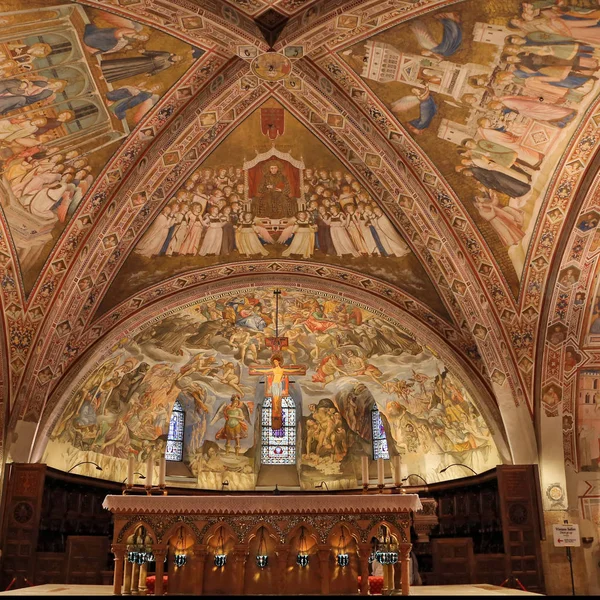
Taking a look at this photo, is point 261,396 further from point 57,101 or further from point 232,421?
point 57,101

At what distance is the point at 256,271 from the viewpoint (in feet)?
55.8

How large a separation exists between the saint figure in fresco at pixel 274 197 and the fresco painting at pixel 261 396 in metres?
2.60

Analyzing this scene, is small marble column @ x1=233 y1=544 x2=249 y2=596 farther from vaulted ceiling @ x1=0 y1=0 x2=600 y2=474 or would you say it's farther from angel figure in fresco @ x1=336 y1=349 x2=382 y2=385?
angel figure in fresco @ x1=336 y1=349 x2=382 y2=385

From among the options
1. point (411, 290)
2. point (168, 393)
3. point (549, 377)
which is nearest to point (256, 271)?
point (411, 290)

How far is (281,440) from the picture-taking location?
854 inches

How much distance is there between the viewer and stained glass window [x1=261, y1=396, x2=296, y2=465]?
21.6m

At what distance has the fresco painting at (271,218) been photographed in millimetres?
14461

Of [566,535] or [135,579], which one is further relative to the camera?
[566,535]

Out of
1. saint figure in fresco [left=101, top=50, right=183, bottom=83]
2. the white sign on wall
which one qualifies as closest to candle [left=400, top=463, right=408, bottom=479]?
the white sign on wall

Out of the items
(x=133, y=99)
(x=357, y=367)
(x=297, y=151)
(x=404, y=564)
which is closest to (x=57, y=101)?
(x=133, y=99)

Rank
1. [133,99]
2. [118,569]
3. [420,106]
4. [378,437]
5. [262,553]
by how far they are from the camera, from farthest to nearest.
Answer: [378,437], [420,106], [133,99], [262,553], [118,569]

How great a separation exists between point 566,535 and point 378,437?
283 inches

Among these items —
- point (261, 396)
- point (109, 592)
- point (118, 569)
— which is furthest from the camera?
point (261, 396)

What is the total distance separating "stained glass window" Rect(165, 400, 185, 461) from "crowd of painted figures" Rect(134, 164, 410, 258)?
658 cm
